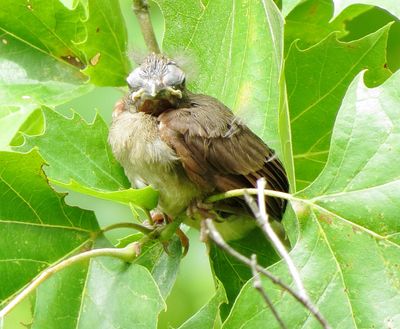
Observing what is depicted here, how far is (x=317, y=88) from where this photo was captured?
Answer: 3.45 meters

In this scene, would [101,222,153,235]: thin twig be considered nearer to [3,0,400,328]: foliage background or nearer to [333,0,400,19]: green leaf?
[3,0,400,328]: foliage background

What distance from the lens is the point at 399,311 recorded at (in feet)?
8.29

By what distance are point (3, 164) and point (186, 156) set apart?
589 mm

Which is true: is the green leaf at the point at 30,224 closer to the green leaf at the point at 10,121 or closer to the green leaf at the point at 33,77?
the green leaf at the point at 10,121

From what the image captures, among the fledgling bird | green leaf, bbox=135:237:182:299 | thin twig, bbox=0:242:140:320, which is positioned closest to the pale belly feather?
the fledgling bird

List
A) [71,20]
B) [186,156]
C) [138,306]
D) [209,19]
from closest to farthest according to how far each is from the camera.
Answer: [138,306] < [186,156] < [209,19] < [71,20]

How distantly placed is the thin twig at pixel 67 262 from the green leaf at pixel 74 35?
96 cm

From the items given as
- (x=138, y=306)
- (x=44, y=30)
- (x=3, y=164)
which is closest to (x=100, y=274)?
(x=138, y=306)

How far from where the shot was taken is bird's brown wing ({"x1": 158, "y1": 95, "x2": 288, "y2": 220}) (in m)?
3.14

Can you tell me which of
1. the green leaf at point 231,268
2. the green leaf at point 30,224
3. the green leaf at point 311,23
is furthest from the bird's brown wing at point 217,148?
the green leaf at point 311,23

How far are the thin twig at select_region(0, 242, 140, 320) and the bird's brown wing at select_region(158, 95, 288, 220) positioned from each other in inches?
16.4

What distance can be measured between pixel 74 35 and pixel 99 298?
4.14 ft

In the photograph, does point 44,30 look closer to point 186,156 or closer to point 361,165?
point 186,156

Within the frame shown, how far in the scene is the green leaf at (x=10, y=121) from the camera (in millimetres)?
3441
